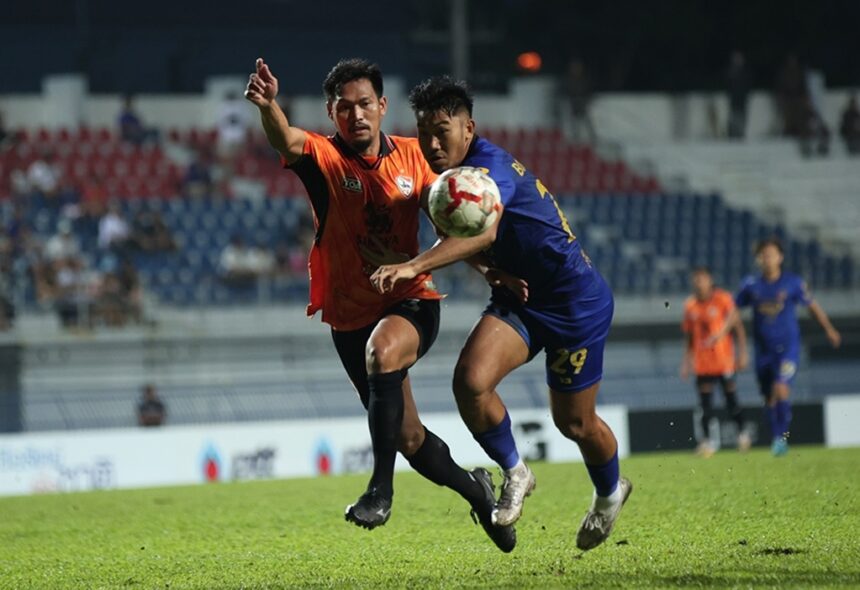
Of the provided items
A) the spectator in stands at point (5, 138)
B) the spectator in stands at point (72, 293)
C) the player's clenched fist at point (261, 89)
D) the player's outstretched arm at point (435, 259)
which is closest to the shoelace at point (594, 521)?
the player's outstretched arm at point (435, 259)

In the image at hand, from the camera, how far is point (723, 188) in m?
28.5

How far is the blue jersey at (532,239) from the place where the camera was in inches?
279

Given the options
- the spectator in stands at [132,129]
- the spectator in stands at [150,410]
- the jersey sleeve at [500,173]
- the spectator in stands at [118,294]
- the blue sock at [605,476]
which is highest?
the jersey sleeve at [500,173]

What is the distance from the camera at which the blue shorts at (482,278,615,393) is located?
7262mm

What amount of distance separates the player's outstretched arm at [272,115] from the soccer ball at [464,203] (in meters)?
0.74

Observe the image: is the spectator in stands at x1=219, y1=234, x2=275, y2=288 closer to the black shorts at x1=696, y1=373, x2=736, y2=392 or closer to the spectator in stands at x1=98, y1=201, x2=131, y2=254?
the spectator in stands at x1=98, y1=201, x2=131, y2=254

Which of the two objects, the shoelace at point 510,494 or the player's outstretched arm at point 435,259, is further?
the shoelace at point 510,494

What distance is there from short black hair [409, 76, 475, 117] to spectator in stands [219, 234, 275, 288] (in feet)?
50.5

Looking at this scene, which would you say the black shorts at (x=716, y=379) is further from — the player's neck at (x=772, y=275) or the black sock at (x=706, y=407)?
the player's neck at (x=772, y=275)

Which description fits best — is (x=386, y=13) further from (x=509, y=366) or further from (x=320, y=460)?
(x=509, y=366)

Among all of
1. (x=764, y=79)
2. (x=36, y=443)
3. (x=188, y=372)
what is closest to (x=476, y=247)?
(x=36, y=443)

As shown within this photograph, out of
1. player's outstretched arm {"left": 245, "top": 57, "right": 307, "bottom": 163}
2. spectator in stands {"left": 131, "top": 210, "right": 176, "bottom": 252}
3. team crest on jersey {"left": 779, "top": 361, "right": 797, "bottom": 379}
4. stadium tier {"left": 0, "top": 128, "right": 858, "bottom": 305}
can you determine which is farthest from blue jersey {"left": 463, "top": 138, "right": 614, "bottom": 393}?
spectator in stands {"left": 131, "top": 210, "right": 176, "bottom": 252}

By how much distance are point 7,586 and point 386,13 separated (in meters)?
29.0

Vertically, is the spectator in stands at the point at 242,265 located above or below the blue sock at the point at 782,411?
above
